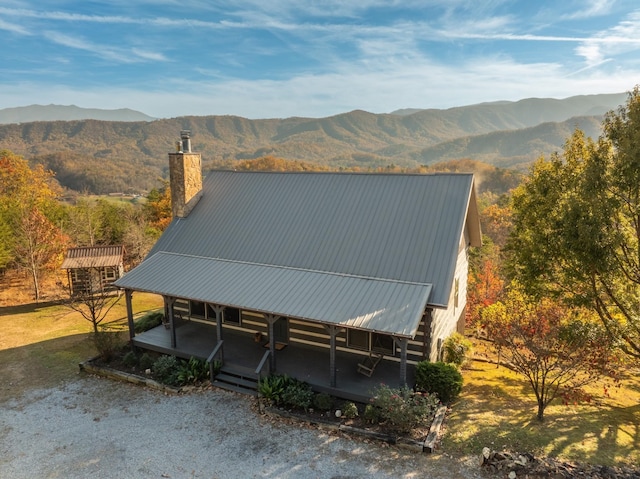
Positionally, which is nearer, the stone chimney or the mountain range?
the stone chimney

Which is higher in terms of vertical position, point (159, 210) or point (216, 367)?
point (159, 210)

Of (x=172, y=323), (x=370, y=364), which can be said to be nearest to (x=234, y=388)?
(x=172, y=323)

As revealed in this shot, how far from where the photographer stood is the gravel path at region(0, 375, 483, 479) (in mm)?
10172

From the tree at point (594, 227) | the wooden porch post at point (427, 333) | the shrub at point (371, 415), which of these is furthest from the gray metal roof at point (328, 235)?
the tree at point (594, 227)

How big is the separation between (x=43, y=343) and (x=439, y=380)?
57.2ft

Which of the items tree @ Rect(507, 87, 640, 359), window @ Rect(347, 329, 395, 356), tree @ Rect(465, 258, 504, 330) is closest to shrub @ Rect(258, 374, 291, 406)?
window @ Rect(347, 329, 395, 356)

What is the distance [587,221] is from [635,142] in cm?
233

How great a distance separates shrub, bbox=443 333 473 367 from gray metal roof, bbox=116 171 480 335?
3.15 meters

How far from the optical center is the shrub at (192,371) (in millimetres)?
14297

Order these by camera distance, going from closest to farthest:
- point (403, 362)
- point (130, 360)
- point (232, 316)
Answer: point (403, 362) → point (130, 360) → point (232, 316)

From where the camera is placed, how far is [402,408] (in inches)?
437

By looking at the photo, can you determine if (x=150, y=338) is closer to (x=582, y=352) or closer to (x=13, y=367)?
(x=13, y=367)

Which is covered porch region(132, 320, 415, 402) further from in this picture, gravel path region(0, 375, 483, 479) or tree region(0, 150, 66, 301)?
tree region(0, 150, 66, 301)

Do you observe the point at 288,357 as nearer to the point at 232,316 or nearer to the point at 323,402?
the point at 323,402
